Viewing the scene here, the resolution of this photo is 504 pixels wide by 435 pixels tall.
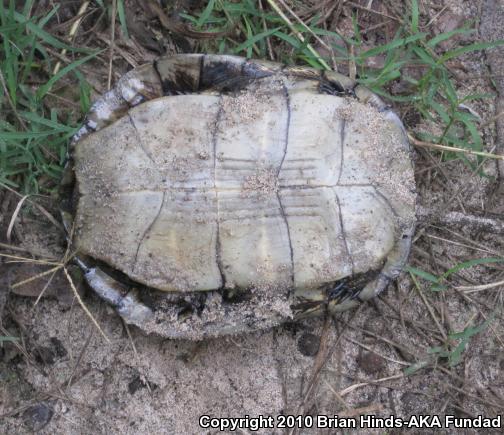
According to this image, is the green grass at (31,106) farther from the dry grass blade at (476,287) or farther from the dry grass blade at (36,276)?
the dry grass blade at (476,287)

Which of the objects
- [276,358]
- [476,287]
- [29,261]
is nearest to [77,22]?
[29,261]

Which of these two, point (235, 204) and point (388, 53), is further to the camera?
point (388, 53)

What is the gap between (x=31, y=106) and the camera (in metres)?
2.34

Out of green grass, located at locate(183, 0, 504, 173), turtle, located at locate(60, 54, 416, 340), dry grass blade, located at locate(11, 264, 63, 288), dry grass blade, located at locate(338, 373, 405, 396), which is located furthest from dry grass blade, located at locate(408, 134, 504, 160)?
dry grass blade, located at locate(11, 264, 63, 288)

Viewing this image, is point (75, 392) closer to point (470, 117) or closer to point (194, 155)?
point (194, 155)

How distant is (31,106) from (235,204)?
1026 mm

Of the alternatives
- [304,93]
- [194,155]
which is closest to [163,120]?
[194,155]

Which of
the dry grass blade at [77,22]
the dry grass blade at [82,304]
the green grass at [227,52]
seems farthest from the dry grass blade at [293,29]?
the dry grass blade at [82,304]

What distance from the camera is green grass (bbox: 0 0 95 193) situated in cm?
224

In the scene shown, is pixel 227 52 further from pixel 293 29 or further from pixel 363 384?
pixel 363 384

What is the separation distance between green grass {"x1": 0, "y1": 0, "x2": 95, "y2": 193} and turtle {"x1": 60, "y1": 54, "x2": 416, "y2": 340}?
0.62 ft

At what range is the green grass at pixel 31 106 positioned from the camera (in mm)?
2244

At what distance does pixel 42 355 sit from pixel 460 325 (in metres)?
1.80

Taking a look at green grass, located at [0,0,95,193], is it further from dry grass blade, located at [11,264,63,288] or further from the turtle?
dry grass blade, located at [11,264,63,288]
